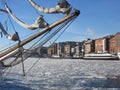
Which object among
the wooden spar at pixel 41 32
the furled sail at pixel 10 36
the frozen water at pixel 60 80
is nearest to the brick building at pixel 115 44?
the frozen water at pixel 60 80

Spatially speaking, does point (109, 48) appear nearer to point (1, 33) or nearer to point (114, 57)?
point (114, 57)

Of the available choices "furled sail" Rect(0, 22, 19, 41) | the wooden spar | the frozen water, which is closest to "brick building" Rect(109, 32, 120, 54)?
the frozen water

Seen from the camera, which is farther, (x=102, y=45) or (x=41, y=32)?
(x=102, y=45)

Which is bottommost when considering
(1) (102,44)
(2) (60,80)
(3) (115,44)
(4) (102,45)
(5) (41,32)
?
(2) (60,80)

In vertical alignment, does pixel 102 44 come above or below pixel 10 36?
above

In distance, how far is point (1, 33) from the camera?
27.0 m

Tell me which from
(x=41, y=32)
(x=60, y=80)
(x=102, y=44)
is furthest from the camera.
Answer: (x=102, y=44)

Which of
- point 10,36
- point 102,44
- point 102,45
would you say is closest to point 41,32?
point 10,36

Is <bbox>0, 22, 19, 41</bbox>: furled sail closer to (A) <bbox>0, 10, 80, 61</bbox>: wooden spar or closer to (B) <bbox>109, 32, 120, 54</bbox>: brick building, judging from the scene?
(A) <bbox>0, 10, 80, 61</bbox>: wooden spar

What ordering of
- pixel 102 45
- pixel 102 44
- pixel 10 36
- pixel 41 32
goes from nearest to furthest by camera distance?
pixel 41 32 → pixel 10 36 → pixel 102 45 → pixel 102 44

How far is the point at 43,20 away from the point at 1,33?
10.4 m

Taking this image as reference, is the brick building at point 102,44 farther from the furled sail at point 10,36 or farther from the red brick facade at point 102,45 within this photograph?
the furled sail at point 10,36

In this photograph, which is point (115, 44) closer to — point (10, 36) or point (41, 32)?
point (10, 36)

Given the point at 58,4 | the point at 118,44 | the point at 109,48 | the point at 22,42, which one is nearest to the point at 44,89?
the point at 22,42
